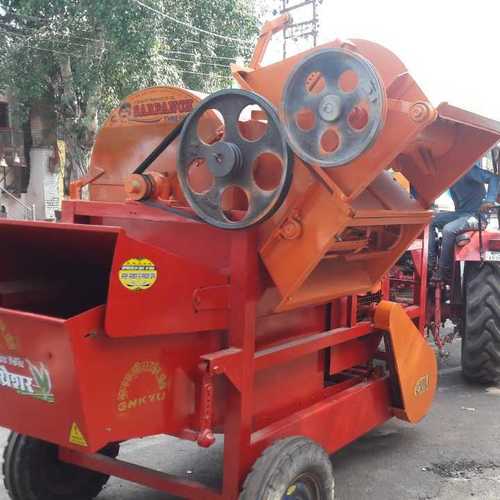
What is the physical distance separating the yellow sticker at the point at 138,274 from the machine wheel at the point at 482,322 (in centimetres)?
366

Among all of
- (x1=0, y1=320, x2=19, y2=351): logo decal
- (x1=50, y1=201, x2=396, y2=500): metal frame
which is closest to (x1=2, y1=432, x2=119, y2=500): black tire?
(x1=50, y1=201, x2=396, y2=500): metal frame

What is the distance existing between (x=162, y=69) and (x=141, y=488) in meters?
11.5

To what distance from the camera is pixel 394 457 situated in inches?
159

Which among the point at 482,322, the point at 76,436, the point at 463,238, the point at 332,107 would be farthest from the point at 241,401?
the point at 463,238

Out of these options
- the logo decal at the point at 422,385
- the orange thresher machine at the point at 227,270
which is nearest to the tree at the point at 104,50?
the orange thresher machine at the point at 227,270

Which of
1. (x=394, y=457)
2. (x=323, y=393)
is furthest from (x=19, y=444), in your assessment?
(x=394, y=457)

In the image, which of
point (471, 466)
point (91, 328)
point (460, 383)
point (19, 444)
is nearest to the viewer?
point (91, 328)

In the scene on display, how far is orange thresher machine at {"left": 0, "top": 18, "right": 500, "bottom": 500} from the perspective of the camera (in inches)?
90.7

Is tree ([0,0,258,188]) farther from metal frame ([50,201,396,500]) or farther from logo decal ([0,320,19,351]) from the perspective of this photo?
logo decal ([0,320,19,351])

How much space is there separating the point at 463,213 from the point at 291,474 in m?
3.84

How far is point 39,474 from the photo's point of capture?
3133 mm

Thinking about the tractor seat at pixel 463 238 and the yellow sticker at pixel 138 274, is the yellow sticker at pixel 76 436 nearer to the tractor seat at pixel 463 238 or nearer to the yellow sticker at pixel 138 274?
the yellow sticker at pixel 138 274

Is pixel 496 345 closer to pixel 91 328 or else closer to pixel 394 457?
pixel 394 457

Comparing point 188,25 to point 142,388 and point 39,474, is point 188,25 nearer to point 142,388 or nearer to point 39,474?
point 39,474
